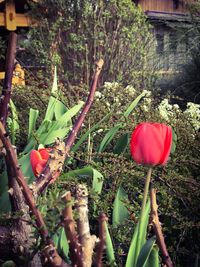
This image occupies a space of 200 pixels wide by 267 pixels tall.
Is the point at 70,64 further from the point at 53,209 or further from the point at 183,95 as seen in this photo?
the point at 53,209

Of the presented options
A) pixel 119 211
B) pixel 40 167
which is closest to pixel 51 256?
pixel 40 167

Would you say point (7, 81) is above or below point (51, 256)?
above

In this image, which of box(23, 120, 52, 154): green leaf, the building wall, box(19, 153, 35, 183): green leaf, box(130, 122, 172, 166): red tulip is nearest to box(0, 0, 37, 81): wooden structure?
box(23, 120, 52, 154): green leaf

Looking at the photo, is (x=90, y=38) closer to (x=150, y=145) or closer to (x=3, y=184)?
(x=3, y=184)

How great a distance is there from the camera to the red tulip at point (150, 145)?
4.50 ft

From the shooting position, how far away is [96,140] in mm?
2855

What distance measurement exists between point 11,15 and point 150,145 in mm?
5538

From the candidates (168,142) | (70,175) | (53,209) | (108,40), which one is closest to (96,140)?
(70,175)

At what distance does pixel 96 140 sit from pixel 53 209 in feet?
5.81

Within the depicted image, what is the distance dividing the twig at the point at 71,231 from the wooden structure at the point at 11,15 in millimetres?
5155

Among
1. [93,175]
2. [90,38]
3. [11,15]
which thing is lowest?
[93,175]

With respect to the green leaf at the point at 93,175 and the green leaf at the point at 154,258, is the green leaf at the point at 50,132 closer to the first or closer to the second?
the green leaf at the point at 93,175

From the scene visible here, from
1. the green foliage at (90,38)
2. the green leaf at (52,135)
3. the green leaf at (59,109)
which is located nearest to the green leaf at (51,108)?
the green leaf at (59,109)

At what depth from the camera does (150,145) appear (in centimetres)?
136
